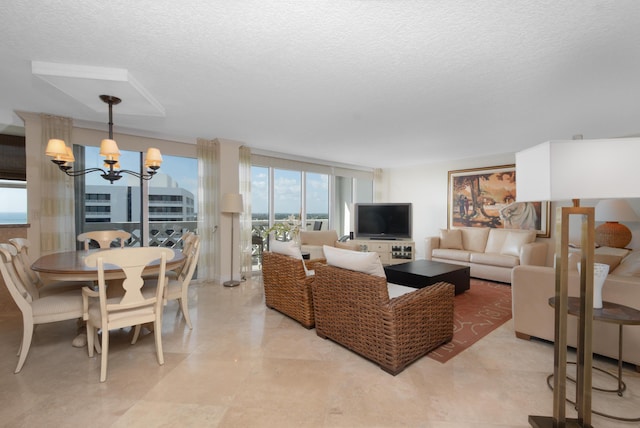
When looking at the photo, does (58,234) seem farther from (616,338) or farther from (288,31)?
(616,338)

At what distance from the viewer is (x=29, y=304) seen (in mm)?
2107

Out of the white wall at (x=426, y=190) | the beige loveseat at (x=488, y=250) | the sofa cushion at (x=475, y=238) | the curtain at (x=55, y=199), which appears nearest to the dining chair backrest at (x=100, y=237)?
the curtain at (x=55, y=199)

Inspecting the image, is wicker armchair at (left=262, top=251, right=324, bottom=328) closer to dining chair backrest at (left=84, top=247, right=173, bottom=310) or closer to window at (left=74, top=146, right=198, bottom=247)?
dining chair backrest at (left=84, top=247, right=173, bottom=310)

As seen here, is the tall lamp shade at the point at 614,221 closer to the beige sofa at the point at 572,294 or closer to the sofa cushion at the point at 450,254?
the sofa cushion at the point at 450,254

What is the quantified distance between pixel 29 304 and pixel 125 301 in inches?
29.2

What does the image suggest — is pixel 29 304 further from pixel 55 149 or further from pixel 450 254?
pixel 450 254

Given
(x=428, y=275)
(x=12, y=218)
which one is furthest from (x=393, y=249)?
(x=12, y=218)

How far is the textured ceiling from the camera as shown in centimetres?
159

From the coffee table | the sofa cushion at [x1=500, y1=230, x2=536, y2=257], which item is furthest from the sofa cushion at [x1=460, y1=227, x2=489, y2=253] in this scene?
the coffee table

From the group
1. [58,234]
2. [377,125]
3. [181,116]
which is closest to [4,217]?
[58,234]

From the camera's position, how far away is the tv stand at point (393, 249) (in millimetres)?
5594

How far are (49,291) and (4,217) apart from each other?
266 centimetres

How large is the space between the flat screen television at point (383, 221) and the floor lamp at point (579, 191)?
14.5 feet

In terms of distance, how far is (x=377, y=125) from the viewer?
3.70 m
